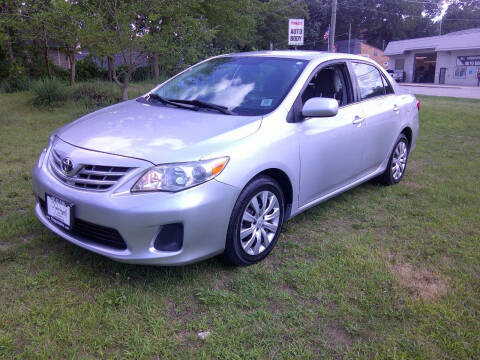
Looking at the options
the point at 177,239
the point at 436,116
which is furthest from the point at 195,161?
the point at 436,116

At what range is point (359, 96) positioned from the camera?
4.24m

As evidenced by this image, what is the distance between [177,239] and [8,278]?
4.02 feet

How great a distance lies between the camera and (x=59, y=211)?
2.79 meters

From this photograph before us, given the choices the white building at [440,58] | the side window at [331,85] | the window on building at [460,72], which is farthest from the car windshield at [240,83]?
the window on building at [460,72]

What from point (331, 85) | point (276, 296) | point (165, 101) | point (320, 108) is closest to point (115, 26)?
point (165, 101)

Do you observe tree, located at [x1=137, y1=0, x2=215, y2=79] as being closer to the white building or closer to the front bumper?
the front bumper

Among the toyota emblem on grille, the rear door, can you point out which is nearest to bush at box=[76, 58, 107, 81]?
the rear door

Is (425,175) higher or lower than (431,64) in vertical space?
lower

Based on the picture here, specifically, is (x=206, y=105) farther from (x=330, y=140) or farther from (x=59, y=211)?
(x=59, y=211)

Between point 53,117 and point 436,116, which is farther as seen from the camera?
point 436,116

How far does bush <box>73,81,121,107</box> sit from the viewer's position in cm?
1090

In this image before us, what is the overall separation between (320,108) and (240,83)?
31.6 inches

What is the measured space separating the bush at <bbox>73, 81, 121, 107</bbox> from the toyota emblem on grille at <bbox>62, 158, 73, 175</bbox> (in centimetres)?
846

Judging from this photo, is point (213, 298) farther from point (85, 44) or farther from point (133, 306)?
point (85, 44)
